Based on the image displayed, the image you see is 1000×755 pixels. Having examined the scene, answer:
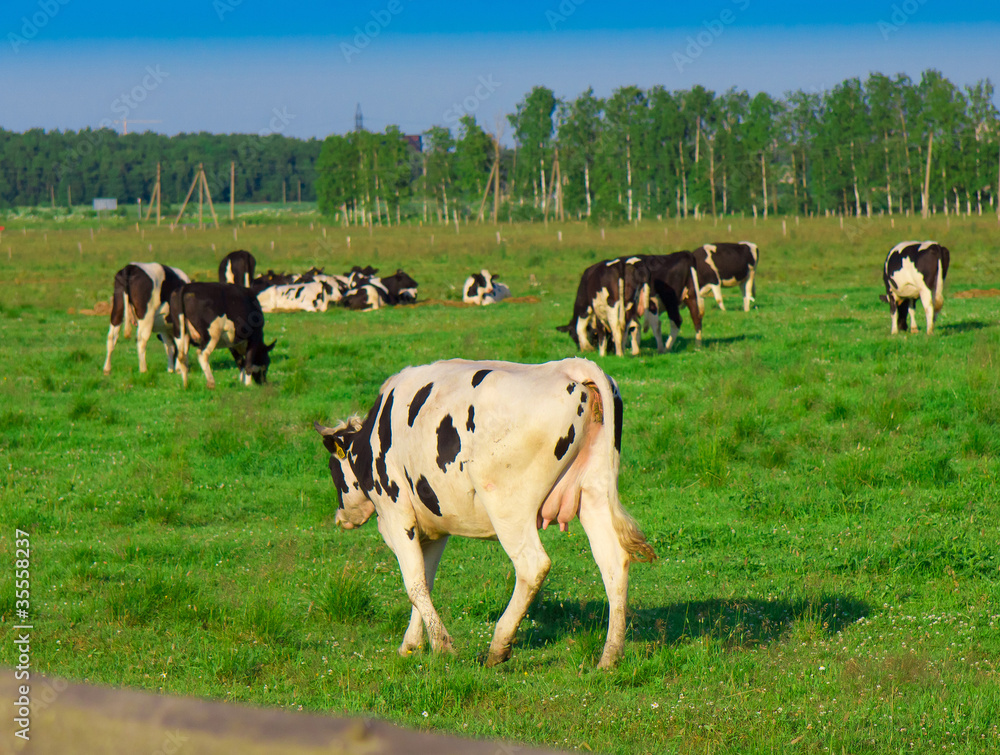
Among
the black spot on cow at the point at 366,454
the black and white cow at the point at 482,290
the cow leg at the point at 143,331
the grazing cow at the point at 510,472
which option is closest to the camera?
the grazing cow at the point at 510,472

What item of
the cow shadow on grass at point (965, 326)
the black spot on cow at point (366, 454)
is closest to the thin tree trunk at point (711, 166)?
the cow shadow on grass at point (965, 326)

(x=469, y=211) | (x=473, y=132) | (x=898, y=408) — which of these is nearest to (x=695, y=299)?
(x=898, y=408)

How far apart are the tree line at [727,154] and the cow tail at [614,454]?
77.0 m

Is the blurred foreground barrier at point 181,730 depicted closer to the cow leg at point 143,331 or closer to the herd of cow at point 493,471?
the herd of cow at point 493,471

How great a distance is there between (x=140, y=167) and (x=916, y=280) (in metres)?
168

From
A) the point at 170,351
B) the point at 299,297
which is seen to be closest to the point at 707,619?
the point at 170,351

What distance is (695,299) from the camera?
20484 millimetres

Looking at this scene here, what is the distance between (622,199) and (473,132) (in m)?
16.7

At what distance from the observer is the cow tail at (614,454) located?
5668 mm

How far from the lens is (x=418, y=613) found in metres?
6.23

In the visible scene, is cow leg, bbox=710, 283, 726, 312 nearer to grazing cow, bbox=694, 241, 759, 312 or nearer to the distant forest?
grazing cow, bbox=694, 241, 759, 312

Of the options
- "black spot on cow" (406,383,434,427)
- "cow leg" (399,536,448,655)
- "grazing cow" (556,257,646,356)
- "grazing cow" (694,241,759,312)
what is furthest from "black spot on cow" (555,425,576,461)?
"grazing cow" (694,241,759,312)

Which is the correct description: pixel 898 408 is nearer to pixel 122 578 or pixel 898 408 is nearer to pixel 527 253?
pixel 122 578

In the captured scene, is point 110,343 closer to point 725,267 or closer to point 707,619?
point 707,619
